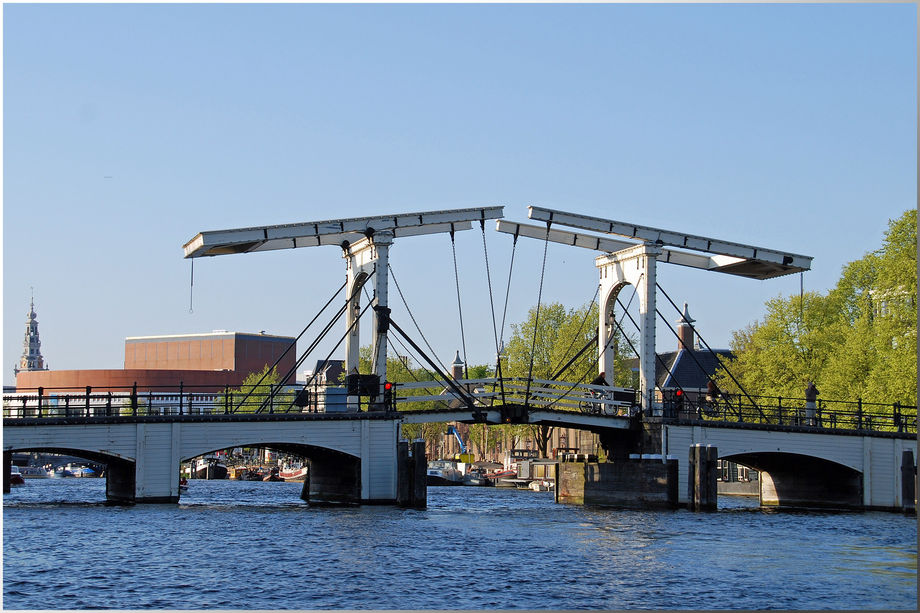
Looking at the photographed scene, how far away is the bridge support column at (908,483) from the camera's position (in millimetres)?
37406

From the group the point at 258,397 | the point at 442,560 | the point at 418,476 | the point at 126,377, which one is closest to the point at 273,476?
the point at 258,397

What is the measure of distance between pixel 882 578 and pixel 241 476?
71699mm

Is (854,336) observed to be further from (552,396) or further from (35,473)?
(35,473)

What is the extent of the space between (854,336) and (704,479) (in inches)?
618

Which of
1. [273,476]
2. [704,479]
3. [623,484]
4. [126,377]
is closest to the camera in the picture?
[704,479]

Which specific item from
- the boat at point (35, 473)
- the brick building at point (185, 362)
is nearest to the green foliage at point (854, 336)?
the boat at point (35, 473)

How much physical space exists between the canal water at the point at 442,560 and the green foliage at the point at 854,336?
1121cm

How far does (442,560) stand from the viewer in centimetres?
2259

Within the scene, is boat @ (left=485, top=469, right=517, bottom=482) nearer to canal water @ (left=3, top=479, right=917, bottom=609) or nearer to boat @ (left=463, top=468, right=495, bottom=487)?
boat @ (left=463, top=468, right=495, bottom=487)

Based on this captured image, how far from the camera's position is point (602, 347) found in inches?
1563

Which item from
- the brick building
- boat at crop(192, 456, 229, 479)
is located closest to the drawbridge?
boat at crop(192, 456, 229, 479)

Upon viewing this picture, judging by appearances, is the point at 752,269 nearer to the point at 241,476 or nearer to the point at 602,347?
the point at 602,347

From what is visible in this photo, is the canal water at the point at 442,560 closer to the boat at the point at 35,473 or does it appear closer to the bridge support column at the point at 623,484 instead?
the bridge support column at the point at 623,484

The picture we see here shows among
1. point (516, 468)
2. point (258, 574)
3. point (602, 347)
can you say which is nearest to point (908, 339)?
point (602, 347)
